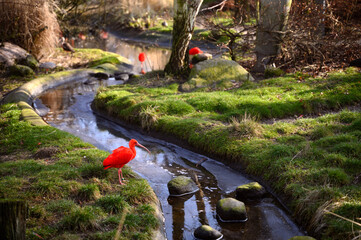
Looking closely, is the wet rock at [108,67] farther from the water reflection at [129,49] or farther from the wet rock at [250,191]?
the wet rock at [250,191]

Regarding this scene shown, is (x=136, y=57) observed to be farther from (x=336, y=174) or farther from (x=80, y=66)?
(x=336, y=174)

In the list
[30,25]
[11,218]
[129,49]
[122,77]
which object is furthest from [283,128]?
[129,49]

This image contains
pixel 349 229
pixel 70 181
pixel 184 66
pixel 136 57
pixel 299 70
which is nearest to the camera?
pixel 349 229

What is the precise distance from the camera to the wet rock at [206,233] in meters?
5.34

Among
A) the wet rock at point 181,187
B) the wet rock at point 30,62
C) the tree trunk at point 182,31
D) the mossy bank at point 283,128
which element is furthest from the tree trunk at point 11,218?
the wet rock at point 30,62

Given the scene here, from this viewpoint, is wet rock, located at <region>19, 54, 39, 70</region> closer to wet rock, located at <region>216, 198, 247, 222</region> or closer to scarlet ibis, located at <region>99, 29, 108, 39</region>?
wet rock, located at <region>216, 198, 247, 222</region>

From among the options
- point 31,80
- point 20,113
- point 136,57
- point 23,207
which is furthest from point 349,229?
point 136,57

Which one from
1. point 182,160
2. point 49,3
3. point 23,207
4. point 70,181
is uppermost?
point 49,3

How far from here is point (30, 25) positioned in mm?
17516

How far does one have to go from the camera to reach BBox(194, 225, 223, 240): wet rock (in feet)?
17.5

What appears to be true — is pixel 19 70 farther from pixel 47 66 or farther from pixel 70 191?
pixel 70 191

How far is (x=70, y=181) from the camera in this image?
5.94m

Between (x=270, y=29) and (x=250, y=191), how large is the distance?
8489 mm

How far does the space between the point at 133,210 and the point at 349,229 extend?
2987 mm
